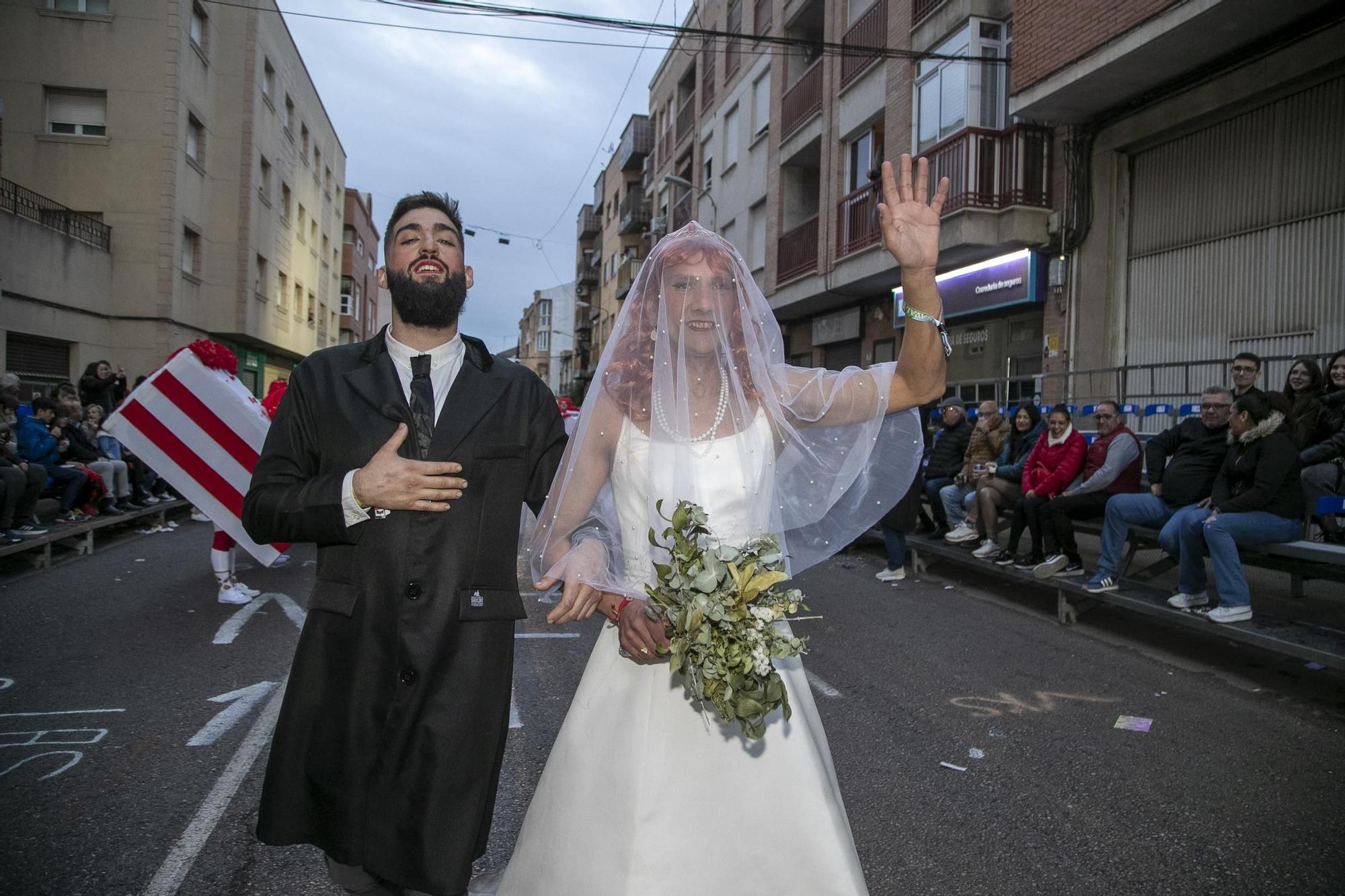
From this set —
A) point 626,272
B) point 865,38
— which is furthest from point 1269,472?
point 626,272

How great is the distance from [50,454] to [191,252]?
1700 cm

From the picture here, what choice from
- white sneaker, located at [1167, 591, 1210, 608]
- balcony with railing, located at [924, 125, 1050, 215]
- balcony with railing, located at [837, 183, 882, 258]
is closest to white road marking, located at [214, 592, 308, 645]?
white sneaker, located at [1167, 591, 1210, 608]

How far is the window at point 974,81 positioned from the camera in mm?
14742

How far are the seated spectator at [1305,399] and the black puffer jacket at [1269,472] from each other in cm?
93

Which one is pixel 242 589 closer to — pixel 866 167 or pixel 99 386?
pixel 99 386

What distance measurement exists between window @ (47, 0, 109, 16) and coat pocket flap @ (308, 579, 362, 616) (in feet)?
83.4

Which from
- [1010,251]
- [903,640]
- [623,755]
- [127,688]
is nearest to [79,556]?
[127,688]

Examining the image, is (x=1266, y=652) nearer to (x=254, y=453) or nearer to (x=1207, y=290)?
(x=1207, y=290)

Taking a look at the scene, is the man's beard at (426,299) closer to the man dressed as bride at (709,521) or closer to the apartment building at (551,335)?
the man dressed as bride at (709,521)

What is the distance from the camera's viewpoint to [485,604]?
2.27 metres

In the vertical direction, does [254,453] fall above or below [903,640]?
above

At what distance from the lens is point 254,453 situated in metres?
7.27

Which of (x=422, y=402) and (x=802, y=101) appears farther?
(x=802, y=101)

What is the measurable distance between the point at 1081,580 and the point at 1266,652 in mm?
1392
